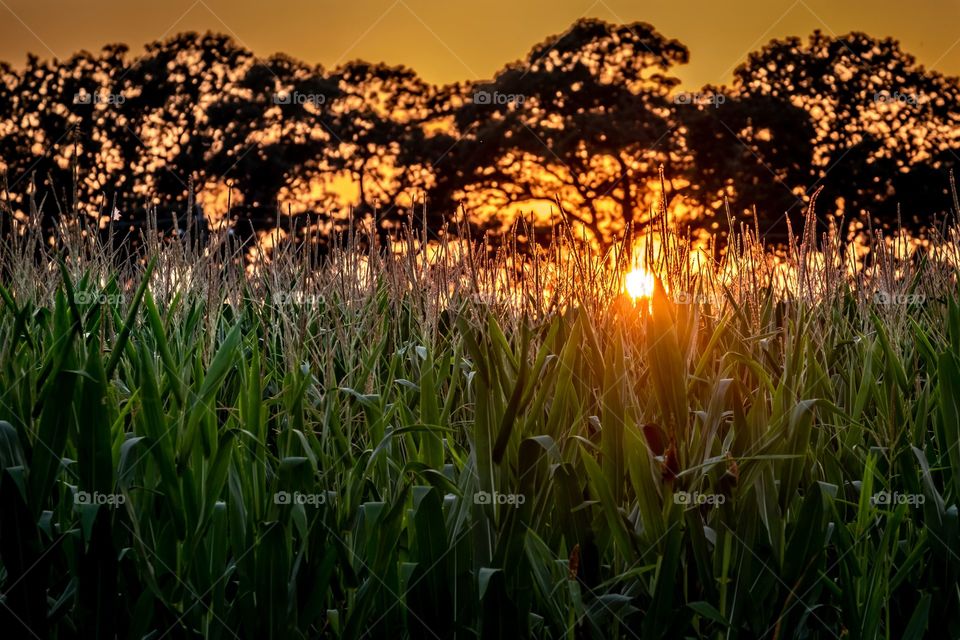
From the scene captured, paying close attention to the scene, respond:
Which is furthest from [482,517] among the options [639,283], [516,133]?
[516,133]

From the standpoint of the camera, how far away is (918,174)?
18.7m

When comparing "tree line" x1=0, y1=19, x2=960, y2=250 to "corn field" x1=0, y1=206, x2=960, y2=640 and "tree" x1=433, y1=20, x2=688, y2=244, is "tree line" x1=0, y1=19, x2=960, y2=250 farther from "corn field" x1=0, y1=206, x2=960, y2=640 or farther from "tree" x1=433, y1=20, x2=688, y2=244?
"corn field" x1=0, y1=206, x2=960, y2=640

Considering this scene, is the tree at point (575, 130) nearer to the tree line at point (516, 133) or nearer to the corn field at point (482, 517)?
the tree line at point (516, 133)

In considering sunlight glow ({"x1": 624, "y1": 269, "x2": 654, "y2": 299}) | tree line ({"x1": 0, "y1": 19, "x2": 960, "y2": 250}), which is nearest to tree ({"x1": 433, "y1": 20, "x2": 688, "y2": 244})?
tree line ({"x1": 0, "y1": 19, "x2": 960, "y2": 250})

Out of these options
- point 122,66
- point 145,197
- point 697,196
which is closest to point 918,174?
point 697,196

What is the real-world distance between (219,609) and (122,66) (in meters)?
21.0

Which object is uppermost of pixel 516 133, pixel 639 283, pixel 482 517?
pixel 516 133

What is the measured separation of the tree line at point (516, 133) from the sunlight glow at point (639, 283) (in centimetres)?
1465

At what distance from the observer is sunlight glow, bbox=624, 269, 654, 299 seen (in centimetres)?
285

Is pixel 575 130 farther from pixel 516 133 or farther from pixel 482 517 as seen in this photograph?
pixel 482 517

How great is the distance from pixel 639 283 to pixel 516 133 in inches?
646

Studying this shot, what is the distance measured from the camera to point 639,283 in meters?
2.93

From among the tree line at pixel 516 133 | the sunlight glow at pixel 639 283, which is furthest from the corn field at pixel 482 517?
the tree line at pixel 516 133

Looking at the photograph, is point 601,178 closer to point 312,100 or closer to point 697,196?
point 697,196
